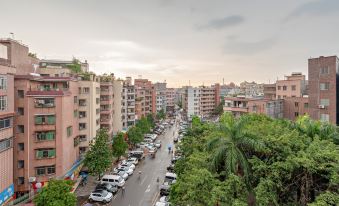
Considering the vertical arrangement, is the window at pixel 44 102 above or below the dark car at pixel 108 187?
above

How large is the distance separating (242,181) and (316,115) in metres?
28.5

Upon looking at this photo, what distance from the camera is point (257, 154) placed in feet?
50.2

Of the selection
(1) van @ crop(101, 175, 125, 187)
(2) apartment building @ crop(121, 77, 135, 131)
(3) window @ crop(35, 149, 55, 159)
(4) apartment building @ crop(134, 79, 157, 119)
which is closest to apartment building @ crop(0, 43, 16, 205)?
(3) window @ crop(35, 149, 55, 159)

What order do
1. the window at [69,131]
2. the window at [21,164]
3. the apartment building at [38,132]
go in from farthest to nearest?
the window at [69,131] → the window at [21,164] → the apartment building at [38,132]

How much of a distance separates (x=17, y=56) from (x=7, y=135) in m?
12.4

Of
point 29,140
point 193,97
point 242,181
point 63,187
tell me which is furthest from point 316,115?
point 193,97

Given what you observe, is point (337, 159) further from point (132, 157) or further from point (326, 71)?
point (132, 157)

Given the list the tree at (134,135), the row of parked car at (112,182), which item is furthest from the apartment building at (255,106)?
the row of parked car at (112,182)

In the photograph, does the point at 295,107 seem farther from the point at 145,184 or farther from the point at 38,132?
the point at 38,132

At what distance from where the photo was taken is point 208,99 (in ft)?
357

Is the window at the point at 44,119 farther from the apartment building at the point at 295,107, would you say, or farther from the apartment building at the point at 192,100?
the apartment building at the point at 192,100

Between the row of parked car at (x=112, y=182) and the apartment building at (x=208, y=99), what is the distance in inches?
2502

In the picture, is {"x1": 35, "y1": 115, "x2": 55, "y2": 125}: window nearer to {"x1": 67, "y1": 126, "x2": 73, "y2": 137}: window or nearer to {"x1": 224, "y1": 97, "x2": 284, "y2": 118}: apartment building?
{"x1": 67, "y1": 126, "x2": 73, "y2": 137}: window

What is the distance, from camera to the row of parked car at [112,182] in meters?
30.2
